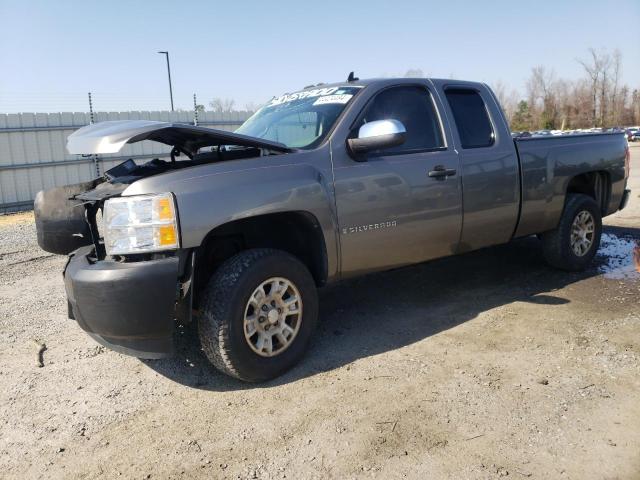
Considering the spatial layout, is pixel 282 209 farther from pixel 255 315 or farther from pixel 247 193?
pixel 255 315

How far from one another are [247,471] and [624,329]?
3.12 m

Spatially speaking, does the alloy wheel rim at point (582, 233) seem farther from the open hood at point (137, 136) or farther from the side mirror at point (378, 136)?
Answer: the open hood at point (137, 136)

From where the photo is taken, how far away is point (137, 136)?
313 cm

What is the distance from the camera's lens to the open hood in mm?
3135

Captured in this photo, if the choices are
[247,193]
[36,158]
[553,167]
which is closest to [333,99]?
[247,193]

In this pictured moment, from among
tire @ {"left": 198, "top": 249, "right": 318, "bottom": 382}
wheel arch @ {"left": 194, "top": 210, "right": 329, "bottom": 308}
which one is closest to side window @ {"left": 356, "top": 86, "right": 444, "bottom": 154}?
wheel arch @ {"left": 194, "top": 210, "right": 329, "bottom": 308}

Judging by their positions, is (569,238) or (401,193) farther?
(569,238)

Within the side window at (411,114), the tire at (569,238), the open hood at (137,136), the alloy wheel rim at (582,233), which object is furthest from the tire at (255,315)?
the alloy wheel rim at (582,233)

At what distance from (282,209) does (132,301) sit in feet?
3.48

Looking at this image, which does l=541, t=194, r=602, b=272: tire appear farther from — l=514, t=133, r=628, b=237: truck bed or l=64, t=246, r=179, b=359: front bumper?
l=64, t=246, r=179, b=359: front bumper

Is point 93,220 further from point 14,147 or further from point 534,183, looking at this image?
point 14,147

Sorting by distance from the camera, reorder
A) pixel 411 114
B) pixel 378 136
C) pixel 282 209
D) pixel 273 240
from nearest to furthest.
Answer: pixel 282 209, pixel 378 136, pixel 273 240, pixel 411 114

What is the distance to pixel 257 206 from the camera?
3312 millimetres

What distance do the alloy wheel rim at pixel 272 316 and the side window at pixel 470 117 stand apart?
2.10m
